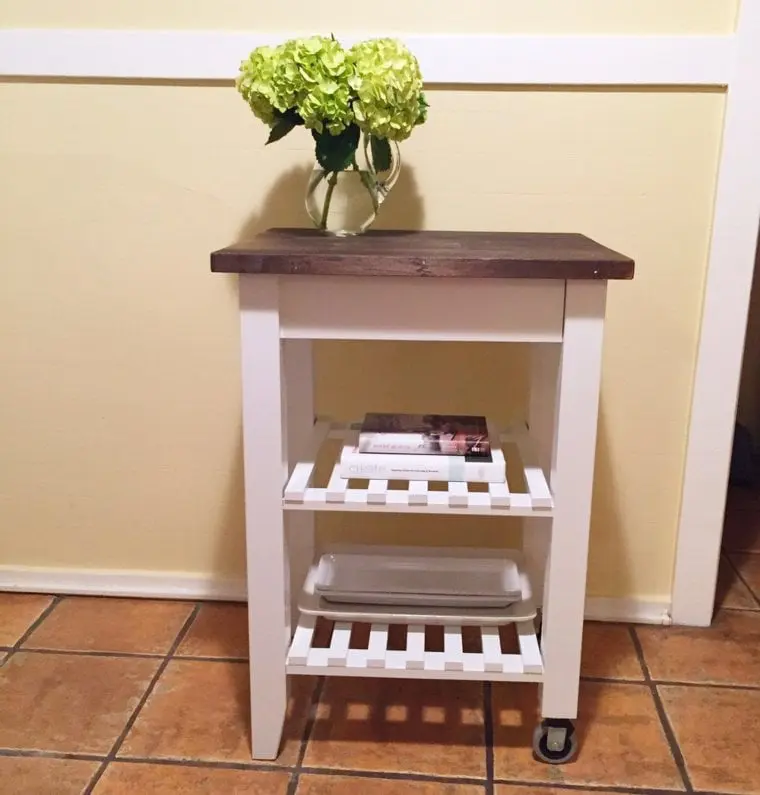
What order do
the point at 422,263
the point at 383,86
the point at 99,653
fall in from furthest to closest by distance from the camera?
the point at 99,653
the point at 383,86
the point at 422,263

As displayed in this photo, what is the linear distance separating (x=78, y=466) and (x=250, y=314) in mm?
707

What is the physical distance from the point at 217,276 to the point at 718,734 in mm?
1065

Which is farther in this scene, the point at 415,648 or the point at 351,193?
the point at 351,193

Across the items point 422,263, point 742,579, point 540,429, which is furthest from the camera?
point 742,579

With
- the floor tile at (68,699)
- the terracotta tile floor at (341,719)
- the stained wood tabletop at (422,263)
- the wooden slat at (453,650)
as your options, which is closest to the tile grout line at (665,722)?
the terracotta tile floor at (341,719)

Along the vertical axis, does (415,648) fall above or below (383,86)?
below

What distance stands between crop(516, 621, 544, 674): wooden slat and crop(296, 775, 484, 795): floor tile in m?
0.17

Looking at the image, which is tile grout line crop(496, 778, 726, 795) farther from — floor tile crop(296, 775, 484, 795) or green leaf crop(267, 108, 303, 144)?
green leaf crop(267, 108, 303, 144)

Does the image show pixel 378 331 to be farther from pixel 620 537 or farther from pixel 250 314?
pixel 620 537

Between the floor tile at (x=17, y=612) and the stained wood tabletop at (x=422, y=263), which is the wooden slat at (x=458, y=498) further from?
the floor tile at (x=17, y=612)

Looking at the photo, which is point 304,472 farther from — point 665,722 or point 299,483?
point 665,722

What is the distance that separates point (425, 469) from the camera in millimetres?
1121

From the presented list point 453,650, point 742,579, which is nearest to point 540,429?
point 453,650

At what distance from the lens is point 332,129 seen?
114 centimetres
